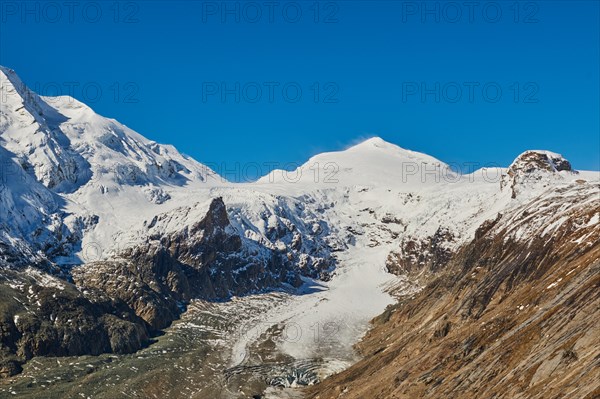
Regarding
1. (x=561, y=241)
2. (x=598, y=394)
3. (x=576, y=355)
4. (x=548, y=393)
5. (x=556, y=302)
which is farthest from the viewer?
(x=561, y=241)

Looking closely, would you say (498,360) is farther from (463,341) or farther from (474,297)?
(474,297)

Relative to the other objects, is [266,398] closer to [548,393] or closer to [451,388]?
[451,388]

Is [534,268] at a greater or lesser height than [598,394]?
greater

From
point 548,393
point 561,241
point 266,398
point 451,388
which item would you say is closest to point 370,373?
point 266,398

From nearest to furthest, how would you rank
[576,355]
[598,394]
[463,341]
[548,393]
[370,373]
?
[598,394]
[548,393]
[576,355]
[463,341]
[370,373]

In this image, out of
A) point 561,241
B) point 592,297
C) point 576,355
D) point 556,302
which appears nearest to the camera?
point 576,355

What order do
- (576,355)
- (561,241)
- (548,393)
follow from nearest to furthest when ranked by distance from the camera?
1. (548,393)
2. (576,355)
3. (561,241)

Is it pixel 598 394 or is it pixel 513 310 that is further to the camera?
pixel 513 310

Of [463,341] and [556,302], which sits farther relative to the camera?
[463,341]

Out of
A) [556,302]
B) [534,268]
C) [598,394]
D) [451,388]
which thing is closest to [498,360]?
[451,388]
